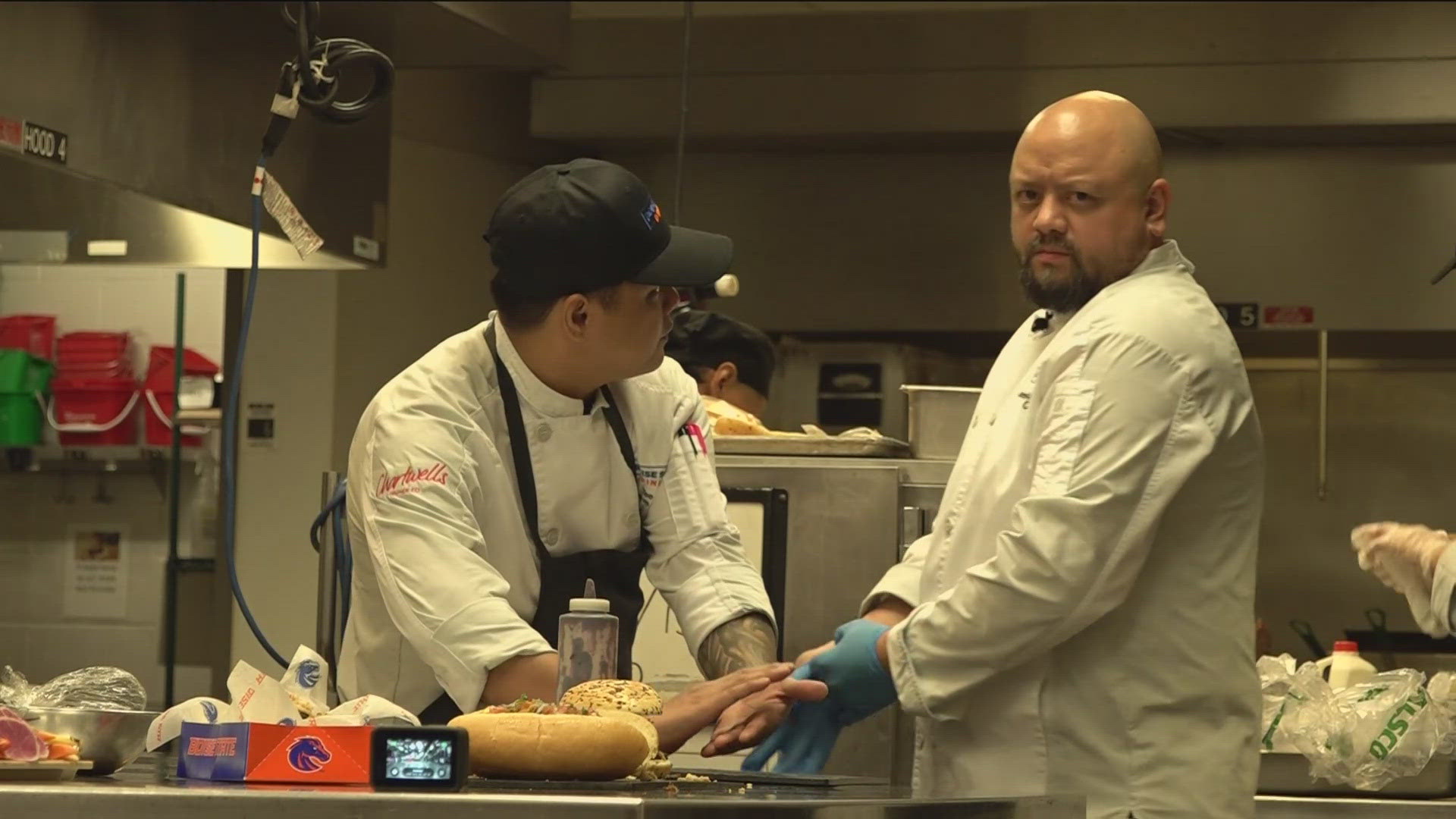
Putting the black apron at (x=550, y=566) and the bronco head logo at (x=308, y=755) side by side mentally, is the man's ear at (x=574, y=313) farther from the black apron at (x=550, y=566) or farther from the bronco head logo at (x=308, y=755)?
the bronco head logo at (x=308, y=755)

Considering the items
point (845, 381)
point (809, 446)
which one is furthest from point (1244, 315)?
point (809, 446)

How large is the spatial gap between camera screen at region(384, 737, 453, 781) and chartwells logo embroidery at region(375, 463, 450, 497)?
672 millimetres

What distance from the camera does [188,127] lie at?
4.15 meters

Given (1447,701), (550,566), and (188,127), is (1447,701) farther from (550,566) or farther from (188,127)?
(188,127)

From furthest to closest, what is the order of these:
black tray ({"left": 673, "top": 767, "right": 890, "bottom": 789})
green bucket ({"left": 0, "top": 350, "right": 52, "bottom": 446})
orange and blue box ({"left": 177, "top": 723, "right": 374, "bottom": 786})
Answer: green bucket ({"left": 0, "top": 350, "right": 52, "bottom": 446}) < black tray ({"left": 673, "top": 767, "right": 890, "bottom": 789}) < orange and blue box ({"left": 177, "top": 723, "right": 374, "bottom": 786})

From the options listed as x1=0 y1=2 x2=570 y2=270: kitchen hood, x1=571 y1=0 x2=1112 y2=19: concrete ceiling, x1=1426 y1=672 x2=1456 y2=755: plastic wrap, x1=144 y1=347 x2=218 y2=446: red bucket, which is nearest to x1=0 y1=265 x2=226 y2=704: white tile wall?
x1=144 y1=347 x2=218 y2=446: red bucket

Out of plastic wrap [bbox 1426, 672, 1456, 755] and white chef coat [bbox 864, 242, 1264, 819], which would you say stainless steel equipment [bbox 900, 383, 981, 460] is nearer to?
plastic wrap [bbox 1426, 672, 1456, 755]

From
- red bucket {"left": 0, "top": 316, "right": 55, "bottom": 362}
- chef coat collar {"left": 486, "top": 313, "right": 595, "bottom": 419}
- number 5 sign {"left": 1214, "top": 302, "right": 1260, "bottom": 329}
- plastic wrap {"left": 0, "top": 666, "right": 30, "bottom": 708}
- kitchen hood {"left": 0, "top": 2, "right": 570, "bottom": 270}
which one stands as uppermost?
kitchen hood {"left": 0, "top": 2, "right": 570, "bottom": 270}

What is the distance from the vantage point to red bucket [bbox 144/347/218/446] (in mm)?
5809

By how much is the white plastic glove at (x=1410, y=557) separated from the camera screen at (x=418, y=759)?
127cm

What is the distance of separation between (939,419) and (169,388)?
3337mm

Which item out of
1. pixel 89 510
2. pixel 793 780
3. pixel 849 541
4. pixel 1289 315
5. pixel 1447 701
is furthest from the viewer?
pixel 89 510

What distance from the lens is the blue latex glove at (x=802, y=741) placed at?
88.1 inches

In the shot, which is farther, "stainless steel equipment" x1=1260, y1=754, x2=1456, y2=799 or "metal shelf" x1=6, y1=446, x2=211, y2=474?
"metal shelf" x1=6, y1=446, x2=211, y2=474
